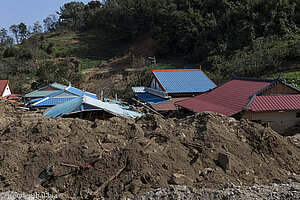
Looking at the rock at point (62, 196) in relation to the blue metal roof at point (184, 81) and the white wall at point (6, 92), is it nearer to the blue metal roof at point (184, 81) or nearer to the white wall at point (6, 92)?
the blue metal roof at point (184, 81)

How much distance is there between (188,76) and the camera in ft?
68.0

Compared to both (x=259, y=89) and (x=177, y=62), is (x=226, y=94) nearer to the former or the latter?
(x=259, y=89)

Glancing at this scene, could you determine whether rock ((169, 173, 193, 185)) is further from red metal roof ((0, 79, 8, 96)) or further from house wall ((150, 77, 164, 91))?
red metal roof ((0, 79, 8, 96))

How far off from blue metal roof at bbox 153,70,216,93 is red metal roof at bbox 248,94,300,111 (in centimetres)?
719

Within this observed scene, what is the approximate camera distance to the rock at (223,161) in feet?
21.3

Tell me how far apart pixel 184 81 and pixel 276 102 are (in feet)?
29.8

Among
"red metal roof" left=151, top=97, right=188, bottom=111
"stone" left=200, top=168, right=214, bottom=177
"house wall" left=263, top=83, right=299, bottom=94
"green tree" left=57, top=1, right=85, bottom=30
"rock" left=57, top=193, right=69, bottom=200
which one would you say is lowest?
"red metal roof" left=151, top=97, right=188, bottom=111

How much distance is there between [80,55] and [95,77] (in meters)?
10.9

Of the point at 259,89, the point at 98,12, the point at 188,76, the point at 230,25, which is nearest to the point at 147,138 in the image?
the point at 259,89

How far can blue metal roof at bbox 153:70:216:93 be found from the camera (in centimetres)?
1891

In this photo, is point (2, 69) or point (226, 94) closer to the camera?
point (226, 94)

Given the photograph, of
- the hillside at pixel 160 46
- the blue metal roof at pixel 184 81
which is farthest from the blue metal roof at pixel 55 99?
the hillside at pixel 160 46

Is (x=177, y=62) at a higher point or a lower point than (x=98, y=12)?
lower

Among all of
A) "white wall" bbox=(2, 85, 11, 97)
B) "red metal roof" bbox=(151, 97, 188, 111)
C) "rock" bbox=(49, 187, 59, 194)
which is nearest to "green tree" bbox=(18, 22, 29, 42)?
"white wall" bbox=(2, 85, 11, 97)
